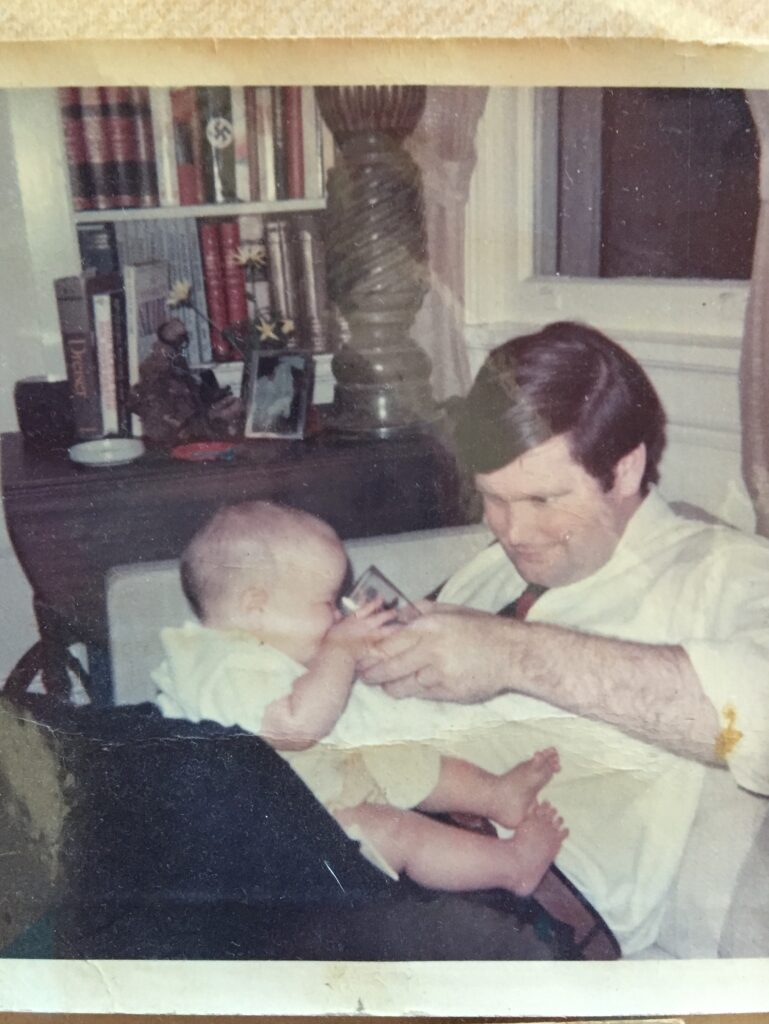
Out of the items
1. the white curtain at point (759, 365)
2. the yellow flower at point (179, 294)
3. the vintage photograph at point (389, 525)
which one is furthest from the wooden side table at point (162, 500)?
the white curtain at point (759, 365)

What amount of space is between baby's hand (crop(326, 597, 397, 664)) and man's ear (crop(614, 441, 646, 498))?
0.19m

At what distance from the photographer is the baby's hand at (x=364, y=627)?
2.28 feet

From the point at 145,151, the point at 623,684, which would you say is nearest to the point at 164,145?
the point at 145,151

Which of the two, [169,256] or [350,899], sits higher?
[169,256]

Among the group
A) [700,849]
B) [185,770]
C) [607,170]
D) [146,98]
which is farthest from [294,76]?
[700,849]

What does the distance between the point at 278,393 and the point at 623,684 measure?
0.33 m

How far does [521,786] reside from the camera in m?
0.71

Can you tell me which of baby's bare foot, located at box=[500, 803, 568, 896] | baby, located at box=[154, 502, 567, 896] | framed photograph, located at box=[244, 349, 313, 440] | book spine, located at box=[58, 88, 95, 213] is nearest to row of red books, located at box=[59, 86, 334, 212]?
book spine, located at box=[58, 88, 95, 213]

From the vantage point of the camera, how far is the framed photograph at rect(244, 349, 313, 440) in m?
0.70

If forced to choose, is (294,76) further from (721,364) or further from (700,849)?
(700,849)

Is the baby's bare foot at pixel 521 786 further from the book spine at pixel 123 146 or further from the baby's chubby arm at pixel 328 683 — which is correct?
the book spine at pixel 123 146

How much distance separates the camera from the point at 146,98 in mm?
645

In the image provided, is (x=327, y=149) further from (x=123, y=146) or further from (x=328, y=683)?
(x=328, y=683)

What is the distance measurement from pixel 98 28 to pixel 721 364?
478 mm
